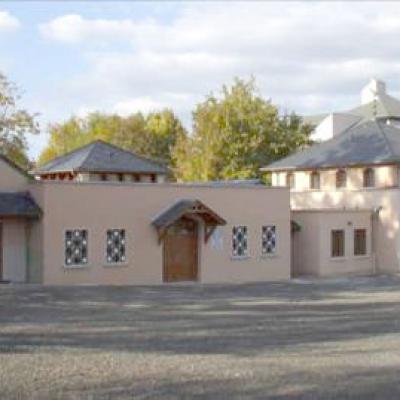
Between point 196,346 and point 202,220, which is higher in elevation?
point 202,220

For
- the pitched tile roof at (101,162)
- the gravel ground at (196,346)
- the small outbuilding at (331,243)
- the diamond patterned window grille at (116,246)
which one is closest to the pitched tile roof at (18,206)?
the diamond patterned window grille at (116,246)

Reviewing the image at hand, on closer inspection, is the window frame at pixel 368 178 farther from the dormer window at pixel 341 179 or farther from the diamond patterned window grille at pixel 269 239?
the diamond patterned window grille at pixel 269 239

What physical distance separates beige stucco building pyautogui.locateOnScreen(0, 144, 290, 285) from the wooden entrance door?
4cm

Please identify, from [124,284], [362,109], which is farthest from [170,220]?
[362,109]

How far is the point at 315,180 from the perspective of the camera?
156 ft

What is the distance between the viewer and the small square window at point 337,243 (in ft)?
136

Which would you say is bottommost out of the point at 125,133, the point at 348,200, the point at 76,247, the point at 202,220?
the point at 76,247

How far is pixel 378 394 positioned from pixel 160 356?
412cm

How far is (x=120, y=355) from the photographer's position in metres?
14.0

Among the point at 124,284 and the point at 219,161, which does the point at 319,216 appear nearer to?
the point at 124,284

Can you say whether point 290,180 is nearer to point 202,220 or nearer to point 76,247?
point 202,220

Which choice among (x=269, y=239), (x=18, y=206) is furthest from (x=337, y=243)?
(x=18, y=206)

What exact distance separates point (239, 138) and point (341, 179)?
64.6 ft

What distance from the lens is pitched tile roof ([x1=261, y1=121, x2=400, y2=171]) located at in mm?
44344
